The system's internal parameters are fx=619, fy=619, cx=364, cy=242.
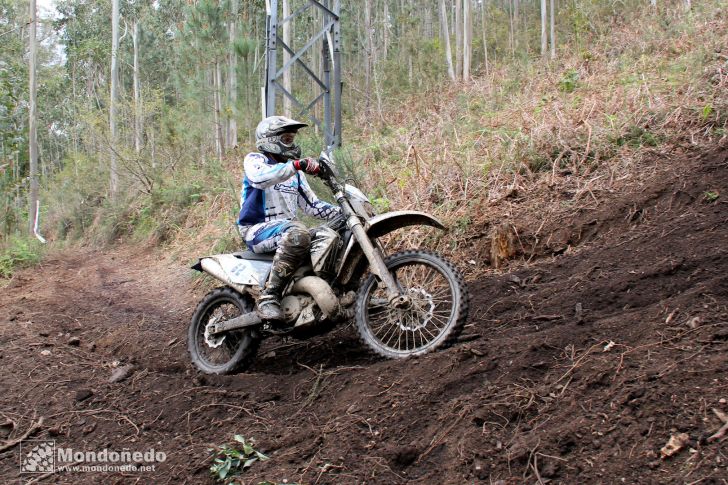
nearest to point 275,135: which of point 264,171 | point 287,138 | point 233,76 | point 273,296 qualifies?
point 287,138

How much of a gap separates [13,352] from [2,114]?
17005 millimetres

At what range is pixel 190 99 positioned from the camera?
22766mm

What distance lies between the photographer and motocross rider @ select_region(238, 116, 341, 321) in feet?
14.9

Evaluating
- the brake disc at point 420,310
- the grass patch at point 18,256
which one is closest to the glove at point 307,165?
the brake disc at point 420,310

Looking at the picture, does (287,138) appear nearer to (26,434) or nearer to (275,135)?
(275,135)

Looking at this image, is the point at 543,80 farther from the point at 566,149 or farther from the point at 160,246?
the point at 160,246

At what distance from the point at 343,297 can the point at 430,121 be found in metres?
7.17

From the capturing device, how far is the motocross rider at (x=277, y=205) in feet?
14.9

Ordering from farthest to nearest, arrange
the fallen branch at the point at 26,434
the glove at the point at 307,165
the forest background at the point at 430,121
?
the forest background at the point at 430,121 → the glove at the point at 307,165 → the fallen branch at the point at 26,434

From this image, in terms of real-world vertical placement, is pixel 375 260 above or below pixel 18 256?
above

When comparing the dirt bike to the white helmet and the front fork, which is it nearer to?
the front fork

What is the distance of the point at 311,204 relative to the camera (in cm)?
514

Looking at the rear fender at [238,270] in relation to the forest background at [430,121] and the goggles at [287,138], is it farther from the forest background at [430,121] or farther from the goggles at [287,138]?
the forest background at [430,121]

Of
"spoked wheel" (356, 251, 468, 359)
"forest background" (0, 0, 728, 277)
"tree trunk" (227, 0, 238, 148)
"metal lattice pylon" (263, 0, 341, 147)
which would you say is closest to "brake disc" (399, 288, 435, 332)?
"spoked wheel" (356, 251, 468, 359)
